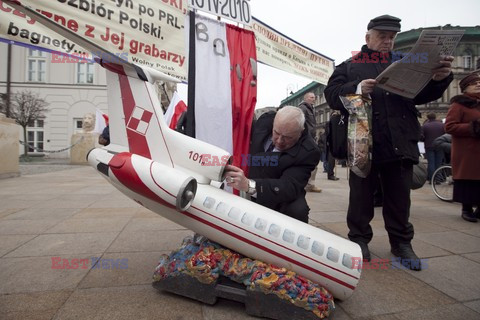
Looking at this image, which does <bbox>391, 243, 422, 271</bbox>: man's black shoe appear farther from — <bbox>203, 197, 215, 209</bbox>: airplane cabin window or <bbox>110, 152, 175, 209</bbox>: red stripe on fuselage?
<bbox>110, 152, 175, 209</bbox>: red stripe on fuselage

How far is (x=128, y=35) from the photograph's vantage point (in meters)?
2.68

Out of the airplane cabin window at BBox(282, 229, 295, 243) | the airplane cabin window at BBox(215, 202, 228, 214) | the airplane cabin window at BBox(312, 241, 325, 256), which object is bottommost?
the airplane cabin window at BBox(312, 241, 325, 256)

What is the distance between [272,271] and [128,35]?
2.38 m

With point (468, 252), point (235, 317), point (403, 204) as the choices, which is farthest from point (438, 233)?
point (235, 317)

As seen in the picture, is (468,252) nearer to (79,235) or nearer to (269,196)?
(269,196)

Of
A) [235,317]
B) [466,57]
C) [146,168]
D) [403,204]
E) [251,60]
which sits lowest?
[235,317]

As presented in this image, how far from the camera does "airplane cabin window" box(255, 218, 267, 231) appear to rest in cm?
193

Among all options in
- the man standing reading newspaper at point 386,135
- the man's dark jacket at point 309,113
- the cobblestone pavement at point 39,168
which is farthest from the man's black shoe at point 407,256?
the cobblestone pavement at point 39,168

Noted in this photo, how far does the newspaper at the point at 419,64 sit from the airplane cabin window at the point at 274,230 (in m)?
1.50

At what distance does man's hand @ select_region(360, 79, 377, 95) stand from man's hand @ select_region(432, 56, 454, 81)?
0.45m

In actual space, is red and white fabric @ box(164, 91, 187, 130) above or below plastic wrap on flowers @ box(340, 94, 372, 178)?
above

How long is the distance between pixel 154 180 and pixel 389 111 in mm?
2157

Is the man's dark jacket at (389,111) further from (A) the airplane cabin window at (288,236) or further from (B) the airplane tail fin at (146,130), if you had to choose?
(B) the airplane tail fin at (146,130)

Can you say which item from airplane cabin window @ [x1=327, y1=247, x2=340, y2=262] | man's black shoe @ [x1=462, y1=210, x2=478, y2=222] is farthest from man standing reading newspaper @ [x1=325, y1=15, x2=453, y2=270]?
man's black shoe @ [x1=462, y1=210, x2=478, y2=222]
